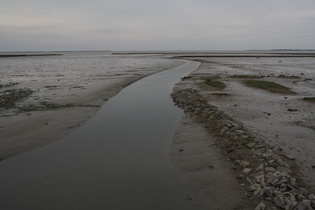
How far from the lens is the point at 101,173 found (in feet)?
23.6

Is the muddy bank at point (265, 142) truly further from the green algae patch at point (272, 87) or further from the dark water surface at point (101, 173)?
the green algae patch at point (272, 87)

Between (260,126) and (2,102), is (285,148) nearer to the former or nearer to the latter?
(260,126)

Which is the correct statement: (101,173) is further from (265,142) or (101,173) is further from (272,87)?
(272,87)

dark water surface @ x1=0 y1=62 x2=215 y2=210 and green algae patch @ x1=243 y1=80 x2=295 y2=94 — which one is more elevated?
green algae patch @ x1=243 y1=80 x2=295 y2=94

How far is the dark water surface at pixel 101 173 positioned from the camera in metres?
5.85

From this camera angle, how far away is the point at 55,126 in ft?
38.5

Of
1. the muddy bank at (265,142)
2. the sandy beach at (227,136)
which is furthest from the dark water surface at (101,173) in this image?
the muddy bank at (265,142)

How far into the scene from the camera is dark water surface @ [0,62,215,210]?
5.85 metres

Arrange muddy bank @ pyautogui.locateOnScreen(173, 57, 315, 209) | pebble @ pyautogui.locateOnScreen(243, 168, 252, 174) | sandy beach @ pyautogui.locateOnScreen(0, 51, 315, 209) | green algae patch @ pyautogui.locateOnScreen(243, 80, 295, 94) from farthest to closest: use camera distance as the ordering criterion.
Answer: green algae patch @ pyautogui.locateOnScreen(243, 80, 295, 94)
pebble @ pyautogui.locateOnScreen(243, 168, 252, 174)
sandy beach @ pyautogui.locateOnScreen(0, 51, 315, 209)
muddy bank @ pyautogui.locateOnScreen(173, 57, 315, 209)

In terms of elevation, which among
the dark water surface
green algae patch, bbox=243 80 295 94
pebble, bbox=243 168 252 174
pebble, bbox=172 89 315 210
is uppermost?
green algae patch, bbox=243 80 295 94

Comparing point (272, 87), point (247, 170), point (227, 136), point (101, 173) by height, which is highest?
point (272, 87)

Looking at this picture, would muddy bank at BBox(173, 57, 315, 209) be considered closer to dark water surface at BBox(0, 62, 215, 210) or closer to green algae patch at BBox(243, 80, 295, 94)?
dark water surface at BBox(0, 62, 215, 210)

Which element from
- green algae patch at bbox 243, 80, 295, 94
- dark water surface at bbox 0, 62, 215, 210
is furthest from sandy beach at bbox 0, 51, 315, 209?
green algae patch at bbox 243, 80, 295, 94

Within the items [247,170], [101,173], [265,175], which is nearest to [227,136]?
[247,170]
